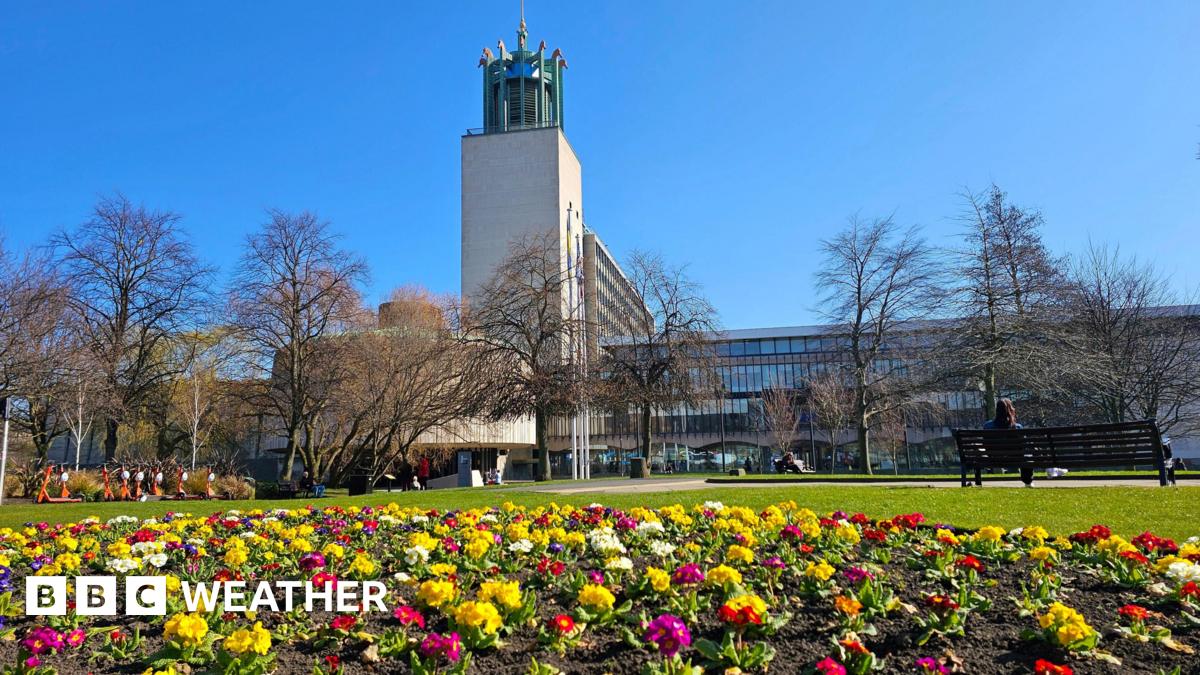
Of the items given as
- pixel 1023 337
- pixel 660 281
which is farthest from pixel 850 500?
pixel 660 281

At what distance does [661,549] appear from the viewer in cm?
503

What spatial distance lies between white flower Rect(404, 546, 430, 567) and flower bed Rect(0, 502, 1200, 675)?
1 centimetres

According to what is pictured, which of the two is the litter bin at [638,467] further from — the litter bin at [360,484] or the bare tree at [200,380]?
the bare tree at [200,380]

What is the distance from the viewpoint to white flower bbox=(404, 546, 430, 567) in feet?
16.6

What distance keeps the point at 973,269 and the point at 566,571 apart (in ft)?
90.3

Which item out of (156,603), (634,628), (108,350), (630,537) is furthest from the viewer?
A: (108,350)

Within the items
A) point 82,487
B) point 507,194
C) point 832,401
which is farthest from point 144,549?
point 507,194

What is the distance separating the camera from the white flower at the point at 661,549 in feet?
16.4

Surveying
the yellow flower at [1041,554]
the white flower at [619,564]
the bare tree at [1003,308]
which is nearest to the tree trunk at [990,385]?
the bare tree at [1003,308]

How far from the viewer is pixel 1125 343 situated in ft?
98.8

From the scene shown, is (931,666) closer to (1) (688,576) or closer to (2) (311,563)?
(1) (688,576)

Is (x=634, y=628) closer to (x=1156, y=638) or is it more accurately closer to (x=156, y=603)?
(x=1156, y=638)

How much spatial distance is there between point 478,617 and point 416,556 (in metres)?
1.81

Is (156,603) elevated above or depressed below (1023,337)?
below
